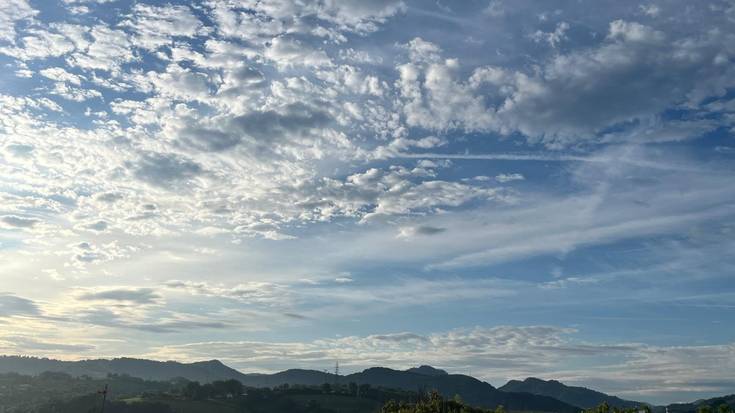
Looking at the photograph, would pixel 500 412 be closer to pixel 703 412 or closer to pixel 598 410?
pixel 598 410

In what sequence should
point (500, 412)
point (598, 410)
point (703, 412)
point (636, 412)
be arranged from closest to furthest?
point (703, 412) < point (636, 412) < point (598, 410) < point (500, 412)

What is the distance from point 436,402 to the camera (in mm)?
116312

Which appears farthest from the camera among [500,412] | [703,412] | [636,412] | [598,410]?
[500,412]

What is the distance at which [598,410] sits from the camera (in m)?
122

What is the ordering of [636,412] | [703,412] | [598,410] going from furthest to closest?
1. [598,410]
2. [636,412]
3. [703,412]

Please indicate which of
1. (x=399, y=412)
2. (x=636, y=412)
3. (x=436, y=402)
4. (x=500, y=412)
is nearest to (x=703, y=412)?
(x=636, y=412)

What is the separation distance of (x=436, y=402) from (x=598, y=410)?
35.1 metres

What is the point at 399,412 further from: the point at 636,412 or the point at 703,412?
the point at 703,412

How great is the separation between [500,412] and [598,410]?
38.8 metres

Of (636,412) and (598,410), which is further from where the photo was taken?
(598,410)

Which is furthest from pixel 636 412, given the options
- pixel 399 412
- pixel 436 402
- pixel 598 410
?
pixel 399 412

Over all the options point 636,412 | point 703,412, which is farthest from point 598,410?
point 703,412

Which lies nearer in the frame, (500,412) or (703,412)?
(703,412)

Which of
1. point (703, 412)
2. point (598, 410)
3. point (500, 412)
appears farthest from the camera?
point (500, 412)
